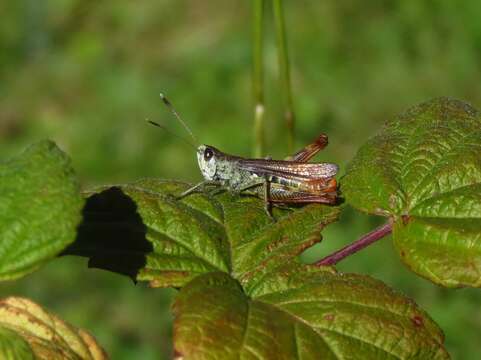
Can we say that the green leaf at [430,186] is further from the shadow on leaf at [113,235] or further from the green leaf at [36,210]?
the green leaf at [36,210]

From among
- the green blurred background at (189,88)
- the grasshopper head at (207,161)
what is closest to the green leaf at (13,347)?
the grasshopper head at (207,161)

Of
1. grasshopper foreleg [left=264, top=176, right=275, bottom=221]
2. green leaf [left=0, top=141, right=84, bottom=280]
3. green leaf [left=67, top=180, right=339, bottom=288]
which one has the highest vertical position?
green leaf [left=0, top=141, right=84, bottom=280]

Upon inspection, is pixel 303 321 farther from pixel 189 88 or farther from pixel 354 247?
pixel 189 88

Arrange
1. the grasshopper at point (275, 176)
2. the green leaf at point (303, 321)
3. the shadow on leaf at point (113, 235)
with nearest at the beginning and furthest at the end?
the green leaf at point (303, 321) → the shadow on leaf at point (113, 235) → the grasshopper at point (275, 176)

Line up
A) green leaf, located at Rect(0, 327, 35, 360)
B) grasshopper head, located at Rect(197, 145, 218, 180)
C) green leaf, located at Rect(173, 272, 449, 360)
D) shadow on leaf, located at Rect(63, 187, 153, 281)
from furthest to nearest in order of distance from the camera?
grasshopper head, located at Rect(197, 145, 218, 180) < shadow on leaf, located at Rect(63, 187, 153, 281) < green leaf, located at Rect(173, 272, 449, 360) < green leaf, located at Rect(0, 327, 35, 360)

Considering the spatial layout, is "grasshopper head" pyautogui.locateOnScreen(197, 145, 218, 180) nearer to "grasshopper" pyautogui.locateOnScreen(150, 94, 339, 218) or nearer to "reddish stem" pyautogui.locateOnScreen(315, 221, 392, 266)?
"grasshopper" pyautogui.locateOnScreen(150, 94, 339, 218)

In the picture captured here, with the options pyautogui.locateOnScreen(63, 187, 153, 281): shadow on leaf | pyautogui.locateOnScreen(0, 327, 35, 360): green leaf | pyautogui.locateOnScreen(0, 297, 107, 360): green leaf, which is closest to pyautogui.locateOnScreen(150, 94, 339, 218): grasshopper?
pyautogui.locateOnScreen(63, 187, 153, 281): shadow on leaf

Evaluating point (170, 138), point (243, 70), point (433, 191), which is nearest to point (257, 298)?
point (433, 191)
